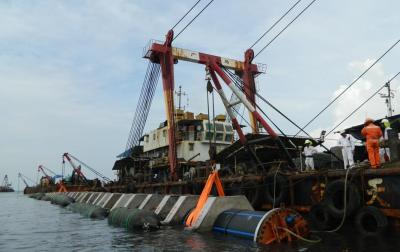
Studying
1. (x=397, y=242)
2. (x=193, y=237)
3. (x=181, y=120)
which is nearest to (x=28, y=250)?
(x=193, y=237)

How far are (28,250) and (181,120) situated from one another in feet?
76.7

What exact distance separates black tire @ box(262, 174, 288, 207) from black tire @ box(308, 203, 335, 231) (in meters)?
1.79

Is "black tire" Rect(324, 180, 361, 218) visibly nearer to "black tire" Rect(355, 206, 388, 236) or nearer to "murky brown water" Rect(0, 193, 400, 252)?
"black tire" Rect(355, 206, 388, 236)

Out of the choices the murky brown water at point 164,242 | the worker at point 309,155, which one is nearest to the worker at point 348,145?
the worker at point 309,155

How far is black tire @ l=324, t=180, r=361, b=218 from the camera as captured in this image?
35.0ft

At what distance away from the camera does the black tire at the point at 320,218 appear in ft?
36.8

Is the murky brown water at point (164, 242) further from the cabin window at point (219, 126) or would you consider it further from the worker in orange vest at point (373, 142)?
the cabin window at point (219, 126)

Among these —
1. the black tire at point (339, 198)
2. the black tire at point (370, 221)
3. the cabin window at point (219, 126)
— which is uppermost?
the cabin window at point (219, 126)

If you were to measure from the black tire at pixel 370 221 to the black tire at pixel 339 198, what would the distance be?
0.90 ft

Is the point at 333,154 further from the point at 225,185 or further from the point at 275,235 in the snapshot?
the point at 275,235

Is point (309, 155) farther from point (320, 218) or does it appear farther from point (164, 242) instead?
point (164, 242)

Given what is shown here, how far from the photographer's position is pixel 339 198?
11.4 meters

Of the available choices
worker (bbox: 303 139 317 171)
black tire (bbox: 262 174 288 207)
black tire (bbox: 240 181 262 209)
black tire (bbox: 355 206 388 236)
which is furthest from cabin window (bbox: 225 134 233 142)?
black tire (bbox: 355 206 388 236)

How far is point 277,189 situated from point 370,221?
4.11 m
